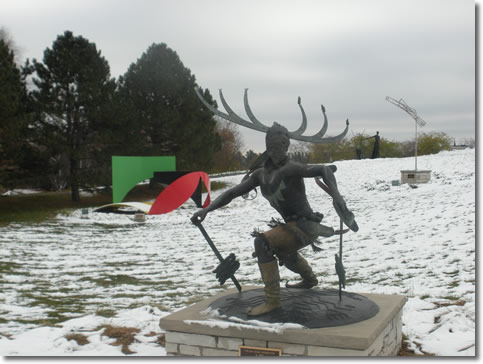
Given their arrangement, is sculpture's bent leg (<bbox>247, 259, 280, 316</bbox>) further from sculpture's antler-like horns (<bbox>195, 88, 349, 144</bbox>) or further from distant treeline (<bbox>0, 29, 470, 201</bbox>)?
distant treeline (<bbox>0, 29, 470, 201</bbox>)

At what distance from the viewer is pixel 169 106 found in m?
25.2

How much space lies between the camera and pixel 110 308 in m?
6.62

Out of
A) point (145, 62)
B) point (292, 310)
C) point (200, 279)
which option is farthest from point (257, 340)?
point (145, 62)

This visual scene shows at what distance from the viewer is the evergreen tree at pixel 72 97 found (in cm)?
2141

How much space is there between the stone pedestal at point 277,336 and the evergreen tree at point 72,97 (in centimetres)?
1881

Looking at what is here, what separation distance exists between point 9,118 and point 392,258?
15.1 metres

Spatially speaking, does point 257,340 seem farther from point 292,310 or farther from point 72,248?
point 72,248

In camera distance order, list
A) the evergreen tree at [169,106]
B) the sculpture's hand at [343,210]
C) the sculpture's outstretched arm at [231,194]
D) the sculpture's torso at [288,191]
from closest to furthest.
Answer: the sculpture's hand at [343,210] → the sculpture's torso at [288,191] → the sculpture's outstretched arm at [231,194] → the evergreen tree at [169,106]

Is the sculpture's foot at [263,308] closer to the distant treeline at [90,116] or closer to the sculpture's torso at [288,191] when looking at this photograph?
the sculpture's torso at [288,191]

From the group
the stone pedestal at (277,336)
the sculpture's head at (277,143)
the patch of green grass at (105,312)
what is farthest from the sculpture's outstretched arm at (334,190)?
the patch of green grass at (105,312)

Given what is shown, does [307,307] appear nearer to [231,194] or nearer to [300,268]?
[300,268]

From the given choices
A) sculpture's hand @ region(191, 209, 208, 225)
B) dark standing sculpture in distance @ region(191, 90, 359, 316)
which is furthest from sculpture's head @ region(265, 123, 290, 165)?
sculpture's hand @ region(191, 209, 208, 225)

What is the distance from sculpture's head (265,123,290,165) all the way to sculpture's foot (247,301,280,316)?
115cm

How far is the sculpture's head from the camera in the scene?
13.1 ft
